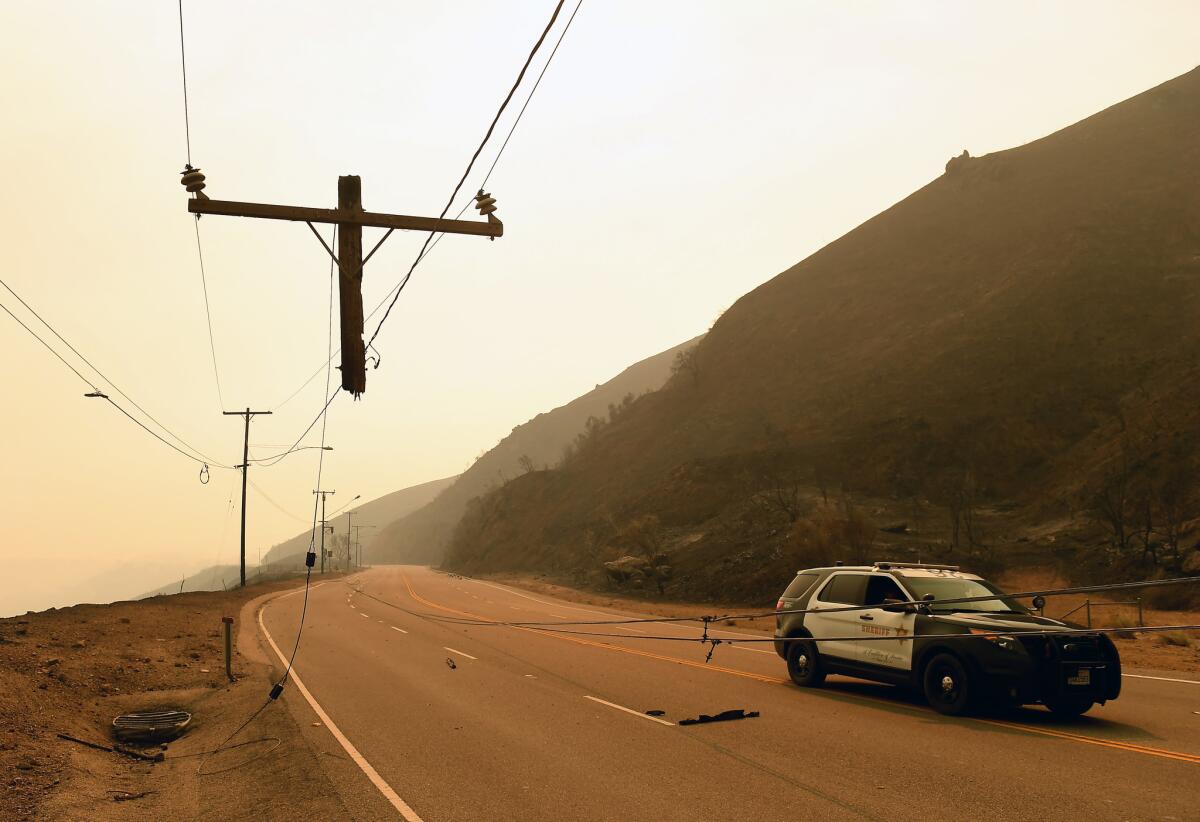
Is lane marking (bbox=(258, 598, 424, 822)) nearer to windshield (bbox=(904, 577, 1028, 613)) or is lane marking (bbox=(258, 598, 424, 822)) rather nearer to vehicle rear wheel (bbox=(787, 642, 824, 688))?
vehicle rear wheel (bbox=(787, 642, 824, 688))

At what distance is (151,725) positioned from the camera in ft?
41.5

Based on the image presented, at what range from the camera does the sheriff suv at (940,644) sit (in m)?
10.3

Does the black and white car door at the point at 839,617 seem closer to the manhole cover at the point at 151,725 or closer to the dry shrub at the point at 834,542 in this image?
the manhole cover at the point at 151,725

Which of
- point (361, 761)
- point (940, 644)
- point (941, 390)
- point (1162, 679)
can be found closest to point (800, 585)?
point (940, 644)

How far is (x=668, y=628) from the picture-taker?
90.2ft

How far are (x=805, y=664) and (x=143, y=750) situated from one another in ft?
32.3

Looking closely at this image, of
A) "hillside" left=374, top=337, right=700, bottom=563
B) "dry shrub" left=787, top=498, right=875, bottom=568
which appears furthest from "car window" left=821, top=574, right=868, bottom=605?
"hillside" left=374, top=337, right=700, bottom=563

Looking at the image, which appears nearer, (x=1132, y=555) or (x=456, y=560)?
(x=1132, y=555)

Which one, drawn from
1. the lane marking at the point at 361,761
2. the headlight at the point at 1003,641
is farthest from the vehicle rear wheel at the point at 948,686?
the lane marking at the point at 361,761

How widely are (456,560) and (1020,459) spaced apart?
3048 inches

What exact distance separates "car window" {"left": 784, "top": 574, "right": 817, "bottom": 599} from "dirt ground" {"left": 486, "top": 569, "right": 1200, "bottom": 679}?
7.36 metres

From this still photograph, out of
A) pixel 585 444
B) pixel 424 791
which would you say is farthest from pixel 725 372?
pixel 424 791

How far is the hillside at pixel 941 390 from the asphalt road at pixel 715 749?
25558 millimetres

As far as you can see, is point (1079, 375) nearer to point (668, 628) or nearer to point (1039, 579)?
point (1039, 579)
